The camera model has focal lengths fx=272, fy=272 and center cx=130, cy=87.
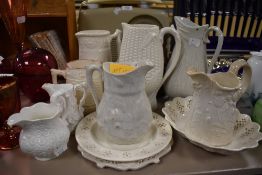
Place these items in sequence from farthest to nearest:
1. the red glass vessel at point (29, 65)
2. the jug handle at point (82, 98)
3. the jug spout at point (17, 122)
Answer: the red glass vessel at point (29, 65), the jug handle at point (82, 98), the jug spout at point (17, 122)

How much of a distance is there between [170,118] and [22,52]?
1.60 ft

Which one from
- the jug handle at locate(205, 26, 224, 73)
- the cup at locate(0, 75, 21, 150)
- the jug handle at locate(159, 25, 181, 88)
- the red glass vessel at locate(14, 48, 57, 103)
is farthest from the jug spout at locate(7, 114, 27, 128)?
the jug handle at locate(205, 26, 224, 73)

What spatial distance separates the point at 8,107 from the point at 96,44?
306 mm

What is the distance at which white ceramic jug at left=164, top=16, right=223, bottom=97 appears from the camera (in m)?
0.75

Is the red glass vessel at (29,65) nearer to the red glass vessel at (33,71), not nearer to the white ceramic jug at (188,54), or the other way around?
the red glass vessel at (33,71)

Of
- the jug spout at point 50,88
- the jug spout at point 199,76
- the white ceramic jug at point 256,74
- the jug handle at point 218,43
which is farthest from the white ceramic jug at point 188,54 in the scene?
the jug spout at point 50,88

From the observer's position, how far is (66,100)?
63cm

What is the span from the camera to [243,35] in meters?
0.92

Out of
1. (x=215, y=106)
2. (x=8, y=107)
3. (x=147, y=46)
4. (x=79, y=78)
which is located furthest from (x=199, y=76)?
(x=8, y=107)

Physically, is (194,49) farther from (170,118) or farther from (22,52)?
(22,52)

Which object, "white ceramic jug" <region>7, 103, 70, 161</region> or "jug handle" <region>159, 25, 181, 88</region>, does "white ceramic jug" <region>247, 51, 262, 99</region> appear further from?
"white ceramic jug" <region>7, 103, 70, 161</region>

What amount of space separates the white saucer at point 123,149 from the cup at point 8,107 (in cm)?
15

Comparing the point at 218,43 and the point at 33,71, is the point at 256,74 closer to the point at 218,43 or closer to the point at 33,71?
the point at 218,43

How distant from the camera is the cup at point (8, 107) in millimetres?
630
